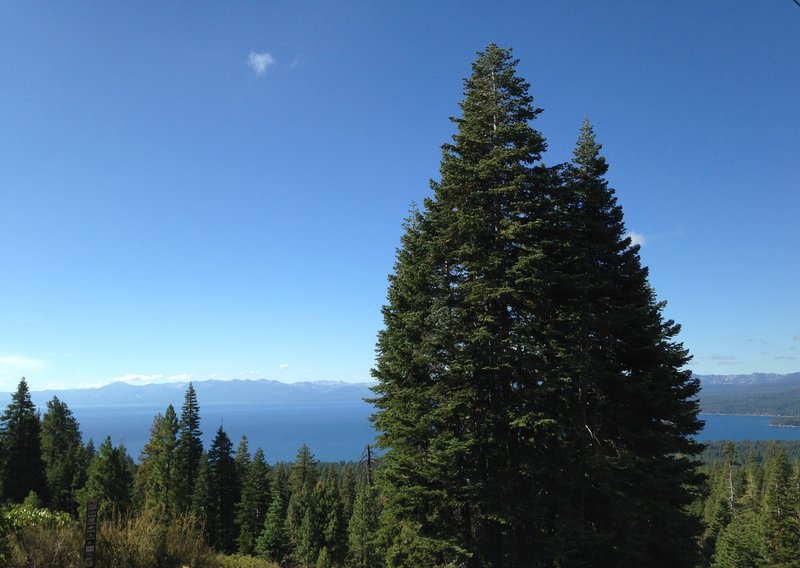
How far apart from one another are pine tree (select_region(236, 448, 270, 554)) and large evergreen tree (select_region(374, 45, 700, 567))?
107 ft

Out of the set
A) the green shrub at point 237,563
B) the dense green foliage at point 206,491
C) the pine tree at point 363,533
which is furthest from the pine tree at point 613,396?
the pine tree at point 363,533

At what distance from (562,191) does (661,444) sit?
823 centimetres

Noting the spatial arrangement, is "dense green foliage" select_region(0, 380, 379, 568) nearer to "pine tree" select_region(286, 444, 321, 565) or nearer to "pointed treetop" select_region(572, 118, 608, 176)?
"pine tree" select_region(286, 444, 321, 565)

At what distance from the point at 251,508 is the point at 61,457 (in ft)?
79.6

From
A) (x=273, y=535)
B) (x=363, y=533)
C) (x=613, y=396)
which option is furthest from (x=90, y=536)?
(x=363, y=533)

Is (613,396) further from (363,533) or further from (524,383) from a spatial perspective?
(363,533)

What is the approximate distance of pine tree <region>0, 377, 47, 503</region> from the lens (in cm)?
3972

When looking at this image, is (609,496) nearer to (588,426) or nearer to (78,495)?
(588,426)

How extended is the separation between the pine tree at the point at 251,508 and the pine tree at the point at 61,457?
15.2 metres

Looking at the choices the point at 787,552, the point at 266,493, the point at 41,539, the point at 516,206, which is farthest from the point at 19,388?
the point at 787,552

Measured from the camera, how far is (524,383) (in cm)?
1245

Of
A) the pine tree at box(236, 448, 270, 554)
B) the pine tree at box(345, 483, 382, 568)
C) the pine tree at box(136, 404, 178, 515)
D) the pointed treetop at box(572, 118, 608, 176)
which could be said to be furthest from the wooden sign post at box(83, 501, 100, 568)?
the pine tree at box(345, 483, 382, 568)

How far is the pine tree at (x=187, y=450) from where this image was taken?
135 feet

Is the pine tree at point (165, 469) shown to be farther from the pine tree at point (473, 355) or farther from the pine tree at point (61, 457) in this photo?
the pine tree at point (473, 355)
